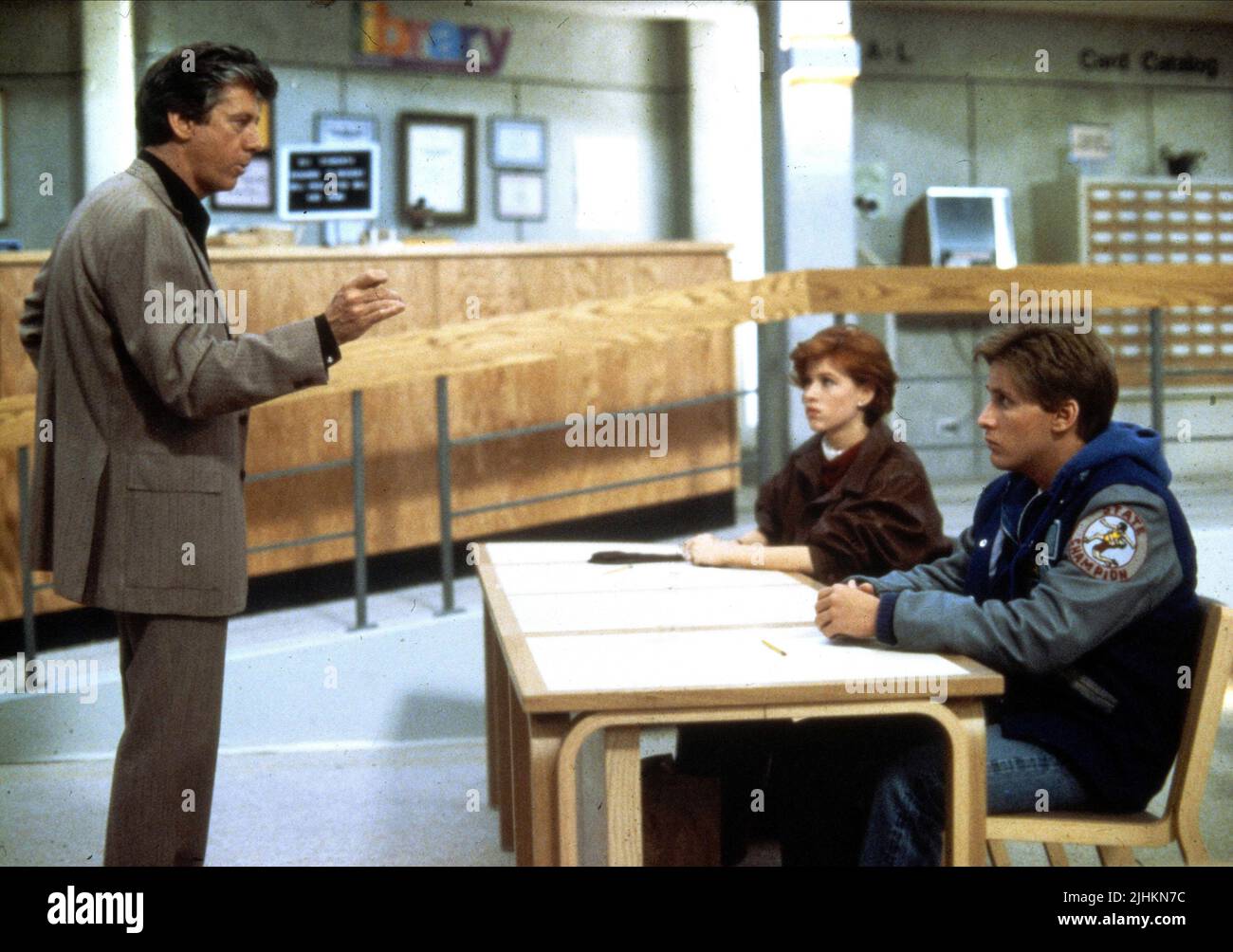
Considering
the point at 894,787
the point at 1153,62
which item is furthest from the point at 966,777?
the point at 1153,62

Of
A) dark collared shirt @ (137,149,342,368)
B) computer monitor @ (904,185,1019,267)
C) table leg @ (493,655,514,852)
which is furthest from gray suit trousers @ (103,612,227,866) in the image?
computer monitor @ (904,185,1019,267)

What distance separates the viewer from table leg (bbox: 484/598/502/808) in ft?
9.06

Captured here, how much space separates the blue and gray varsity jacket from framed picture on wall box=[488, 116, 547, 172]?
18.8ft

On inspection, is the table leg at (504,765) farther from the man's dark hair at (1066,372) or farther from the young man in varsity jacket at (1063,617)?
the man's dark hair at (1066,372)

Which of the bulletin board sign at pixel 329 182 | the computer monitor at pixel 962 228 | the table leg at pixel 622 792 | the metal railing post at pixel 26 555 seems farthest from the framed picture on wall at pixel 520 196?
the table leg at pixel 622 792

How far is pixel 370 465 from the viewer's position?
4.19 m

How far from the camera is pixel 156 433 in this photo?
6.12ft

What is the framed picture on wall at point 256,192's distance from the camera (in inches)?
259

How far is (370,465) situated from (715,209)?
360 cm

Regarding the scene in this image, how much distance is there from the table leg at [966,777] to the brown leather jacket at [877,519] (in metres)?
0.88

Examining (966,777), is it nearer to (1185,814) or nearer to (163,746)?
(1185,814)

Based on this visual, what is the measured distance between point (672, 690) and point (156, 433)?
860 millimetres
